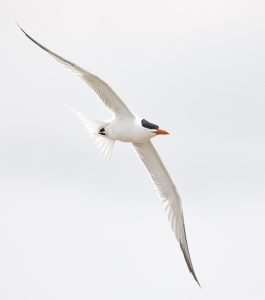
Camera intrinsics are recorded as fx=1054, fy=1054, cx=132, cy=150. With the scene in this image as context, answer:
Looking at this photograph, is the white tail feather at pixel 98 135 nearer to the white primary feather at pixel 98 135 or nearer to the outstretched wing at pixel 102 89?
the white primary feather at pixel 98 135

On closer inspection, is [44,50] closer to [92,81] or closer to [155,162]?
[92,81]

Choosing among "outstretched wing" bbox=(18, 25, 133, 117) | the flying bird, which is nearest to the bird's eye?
the flying bird

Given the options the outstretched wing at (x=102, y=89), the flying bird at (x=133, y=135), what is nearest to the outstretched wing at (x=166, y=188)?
the flying bird at (x=133, y=135)

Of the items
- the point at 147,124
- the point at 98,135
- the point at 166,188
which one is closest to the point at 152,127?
the point at 147,124

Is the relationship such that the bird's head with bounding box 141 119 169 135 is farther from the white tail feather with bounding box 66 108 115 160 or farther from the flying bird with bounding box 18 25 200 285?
the white tail feather with bounding box 66 108 115 160

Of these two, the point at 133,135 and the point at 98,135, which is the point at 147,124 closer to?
the point at 133,135

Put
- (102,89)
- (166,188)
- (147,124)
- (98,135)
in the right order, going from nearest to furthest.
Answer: (102,89), (147,124), (98,135), (166,188)

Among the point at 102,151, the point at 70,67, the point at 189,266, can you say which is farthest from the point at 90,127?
the point at 189,266
